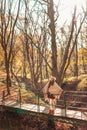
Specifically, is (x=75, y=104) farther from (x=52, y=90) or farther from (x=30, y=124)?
(x=52, y=90)

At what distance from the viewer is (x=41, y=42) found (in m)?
29.8

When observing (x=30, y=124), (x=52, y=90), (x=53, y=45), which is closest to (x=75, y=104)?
(x=53, y=45)

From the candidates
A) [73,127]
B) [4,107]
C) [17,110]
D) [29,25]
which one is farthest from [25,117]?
[29,25]

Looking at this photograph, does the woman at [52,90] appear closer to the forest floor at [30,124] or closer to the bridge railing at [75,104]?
the bridge railing at [75,104]

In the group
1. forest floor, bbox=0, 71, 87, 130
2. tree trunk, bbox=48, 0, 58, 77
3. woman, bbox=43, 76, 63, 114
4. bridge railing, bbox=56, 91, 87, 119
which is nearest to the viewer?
woman, bbox=43, 76, 63, 114

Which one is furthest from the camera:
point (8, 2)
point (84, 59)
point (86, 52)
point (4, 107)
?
point (84, 59)

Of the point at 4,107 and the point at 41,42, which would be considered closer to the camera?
the point at 4,107

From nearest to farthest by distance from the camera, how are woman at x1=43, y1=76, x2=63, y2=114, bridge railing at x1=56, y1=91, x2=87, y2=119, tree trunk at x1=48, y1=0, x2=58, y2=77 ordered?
1. woman at x1=43, y1=76, x2=63, y2=114
2. bridge railing at x1=56, y1=91, x2=87, y2=119
3. tree trunk at x1=48, y1=0, x2=58, y2=77

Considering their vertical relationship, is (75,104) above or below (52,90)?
below

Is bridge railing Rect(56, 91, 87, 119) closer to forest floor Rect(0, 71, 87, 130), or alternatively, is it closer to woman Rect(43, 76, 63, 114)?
woman Rect(43, 76, 63, 114)

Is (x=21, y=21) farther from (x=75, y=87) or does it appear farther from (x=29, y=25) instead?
(x=75, y=87)

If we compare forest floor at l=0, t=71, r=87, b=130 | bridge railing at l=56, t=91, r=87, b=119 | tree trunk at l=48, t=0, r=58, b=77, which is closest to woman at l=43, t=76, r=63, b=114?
bridge railing at l=56, t=91, r=87, b=119

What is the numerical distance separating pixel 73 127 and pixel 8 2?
472 inches

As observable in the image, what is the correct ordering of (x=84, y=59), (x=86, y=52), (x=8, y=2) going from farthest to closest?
(x=84, y=59) < (x=86, y=52) < (x=8, y=2)
